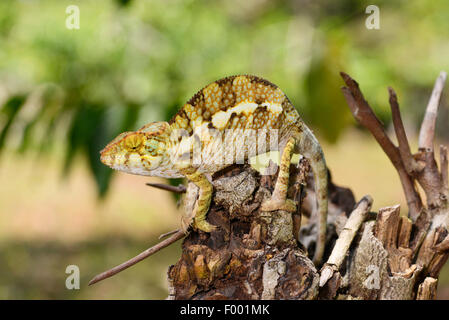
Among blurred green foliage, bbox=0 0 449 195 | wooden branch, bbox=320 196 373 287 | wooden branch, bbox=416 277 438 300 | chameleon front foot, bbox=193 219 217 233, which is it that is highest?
blurred green foliage, bbox=0 0 449 195

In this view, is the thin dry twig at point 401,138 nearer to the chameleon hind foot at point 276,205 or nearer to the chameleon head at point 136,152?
the chameleon hind foot at point 276,205

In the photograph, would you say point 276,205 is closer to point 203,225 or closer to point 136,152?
point 203,225

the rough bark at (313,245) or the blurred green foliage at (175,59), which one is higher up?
the blurred green foliage at (175,59)

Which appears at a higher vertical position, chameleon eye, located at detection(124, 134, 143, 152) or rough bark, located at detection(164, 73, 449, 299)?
chameleon eye, located at detection(124, 134, 143, 152)

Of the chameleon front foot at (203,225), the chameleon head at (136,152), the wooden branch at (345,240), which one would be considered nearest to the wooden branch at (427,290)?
the wooden branch at (345,240)

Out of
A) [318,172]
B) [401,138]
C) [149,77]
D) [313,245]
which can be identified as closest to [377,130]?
[401,138]

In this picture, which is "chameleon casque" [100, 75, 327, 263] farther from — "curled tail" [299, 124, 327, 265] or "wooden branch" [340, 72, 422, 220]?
"wooden branch" [340, 72, 422, 220]

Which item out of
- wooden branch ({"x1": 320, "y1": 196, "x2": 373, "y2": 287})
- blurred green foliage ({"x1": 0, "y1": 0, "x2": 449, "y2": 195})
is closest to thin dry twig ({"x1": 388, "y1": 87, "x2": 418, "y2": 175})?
wooden branch ({"x1": 320, "y1": 196, "x2": 373, "y2": 287})

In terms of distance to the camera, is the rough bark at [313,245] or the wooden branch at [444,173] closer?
the rough bark at [313,245]
